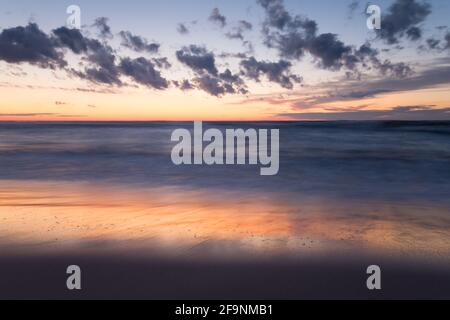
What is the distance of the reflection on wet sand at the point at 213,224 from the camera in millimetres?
5160

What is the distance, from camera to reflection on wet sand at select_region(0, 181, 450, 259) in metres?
5.16

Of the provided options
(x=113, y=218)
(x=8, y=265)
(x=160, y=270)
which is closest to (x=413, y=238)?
(x=160, y=270)

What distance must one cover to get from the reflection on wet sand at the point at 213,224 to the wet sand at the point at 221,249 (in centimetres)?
2

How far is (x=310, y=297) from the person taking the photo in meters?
3.95

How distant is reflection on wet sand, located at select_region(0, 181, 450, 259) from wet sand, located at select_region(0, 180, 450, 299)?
0.02 m

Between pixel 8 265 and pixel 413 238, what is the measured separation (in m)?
4.67

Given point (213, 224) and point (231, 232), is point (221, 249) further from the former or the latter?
point (213, 224)

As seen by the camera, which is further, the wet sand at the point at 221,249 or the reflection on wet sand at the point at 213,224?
the reflection on wet sand at the point at 213,224

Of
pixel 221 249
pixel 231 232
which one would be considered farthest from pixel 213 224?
pixel 221 249

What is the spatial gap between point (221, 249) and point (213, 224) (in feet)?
3.76

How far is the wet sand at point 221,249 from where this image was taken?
4098 millimetres

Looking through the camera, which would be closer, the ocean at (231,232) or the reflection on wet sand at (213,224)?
the ocean at (231,232)
